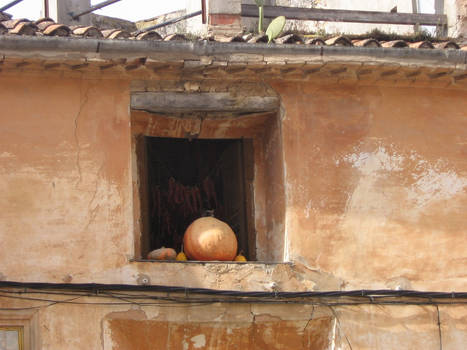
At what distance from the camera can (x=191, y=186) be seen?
1170cm

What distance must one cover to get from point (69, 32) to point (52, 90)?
0.59 m

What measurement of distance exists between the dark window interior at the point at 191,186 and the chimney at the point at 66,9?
1730 millimetres

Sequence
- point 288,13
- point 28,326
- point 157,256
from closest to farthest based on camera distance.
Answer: point 28,326, point 157,256, point 288,13

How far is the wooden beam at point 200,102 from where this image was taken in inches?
404

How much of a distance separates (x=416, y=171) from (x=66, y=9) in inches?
175

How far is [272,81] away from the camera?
10.4 m

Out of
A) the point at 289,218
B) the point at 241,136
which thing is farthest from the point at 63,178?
the point at 289,218

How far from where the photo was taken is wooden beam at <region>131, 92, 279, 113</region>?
1027cm

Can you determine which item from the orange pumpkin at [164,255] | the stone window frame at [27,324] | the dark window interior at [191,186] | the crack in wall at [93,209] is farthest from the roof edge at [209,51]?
the stone window frame at [27,324]

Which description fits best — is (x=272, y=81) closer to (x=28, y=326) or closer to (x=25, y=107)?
(x=25, y=107)

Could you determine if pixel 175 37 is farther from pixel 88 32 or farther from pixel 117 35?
pixel 88 32

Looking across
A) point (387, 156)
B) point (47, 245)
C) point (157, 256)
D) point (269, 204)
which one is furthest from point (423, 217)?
point (47, 245)

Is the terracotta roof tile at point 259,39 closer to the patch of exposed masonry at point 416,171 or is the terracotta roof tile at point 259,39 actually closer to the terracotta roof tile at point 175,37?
the terracotta roof tile at point 175,37

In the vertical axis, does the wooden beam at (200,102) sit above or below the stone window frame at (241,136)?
above
